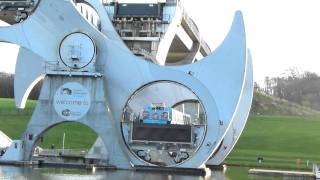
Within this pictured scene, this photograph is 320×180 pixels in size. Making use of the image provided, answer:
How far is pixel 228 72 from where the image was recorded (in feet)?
125

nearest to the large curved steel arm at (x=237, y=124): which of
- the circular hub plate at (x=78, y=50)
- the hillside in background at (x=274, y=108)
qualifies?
the circular hub plate at (x=78, y=50)

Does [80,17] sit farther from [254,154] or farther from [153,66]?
[254,154]

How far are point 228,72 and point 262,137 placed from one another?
1498 inches

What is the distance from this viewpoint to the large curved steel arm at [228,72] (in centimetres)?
3781

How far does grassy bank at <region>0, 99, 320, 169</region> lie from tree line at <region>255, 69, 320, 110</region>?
23.3 m

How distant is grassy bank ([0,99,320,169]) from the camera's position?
56231 millimetres

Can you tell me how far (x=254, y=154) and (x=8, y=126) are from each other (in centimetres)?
3071

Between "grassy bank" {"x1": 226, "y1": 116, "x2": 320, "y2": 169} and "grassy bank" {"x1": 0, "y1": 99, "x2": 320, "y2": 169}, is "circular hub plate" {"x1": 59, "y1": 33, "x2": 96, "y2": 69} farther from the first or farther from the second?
"grassy bank" {"x1": 226, "y1": 116, "x2": 320, "y2": 169}

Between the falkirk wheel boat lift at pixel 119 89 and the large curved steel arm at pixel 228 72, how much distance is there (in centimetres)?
6

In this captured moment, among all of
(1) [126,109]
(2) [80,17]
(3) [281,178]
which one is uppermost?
(2) [80,17]

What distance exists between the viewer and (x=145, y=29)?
4866 cm

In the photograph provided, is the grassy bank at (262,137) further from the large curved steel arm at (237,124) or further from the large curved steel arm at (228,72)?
the large curved steel arm at (228,72)

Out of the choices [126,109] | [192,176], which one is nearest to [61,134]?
[126,109]

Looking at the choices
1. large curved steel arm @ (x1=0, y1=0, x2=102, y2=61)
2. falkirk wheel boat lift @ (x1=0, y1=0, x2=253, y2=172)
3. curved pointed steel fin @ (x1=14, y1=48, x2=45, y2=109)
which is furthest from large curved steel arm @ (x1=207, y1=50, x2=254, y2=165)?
curved pointed steel fin @ (x1=14, y1=48, x2=45, y2=109)
